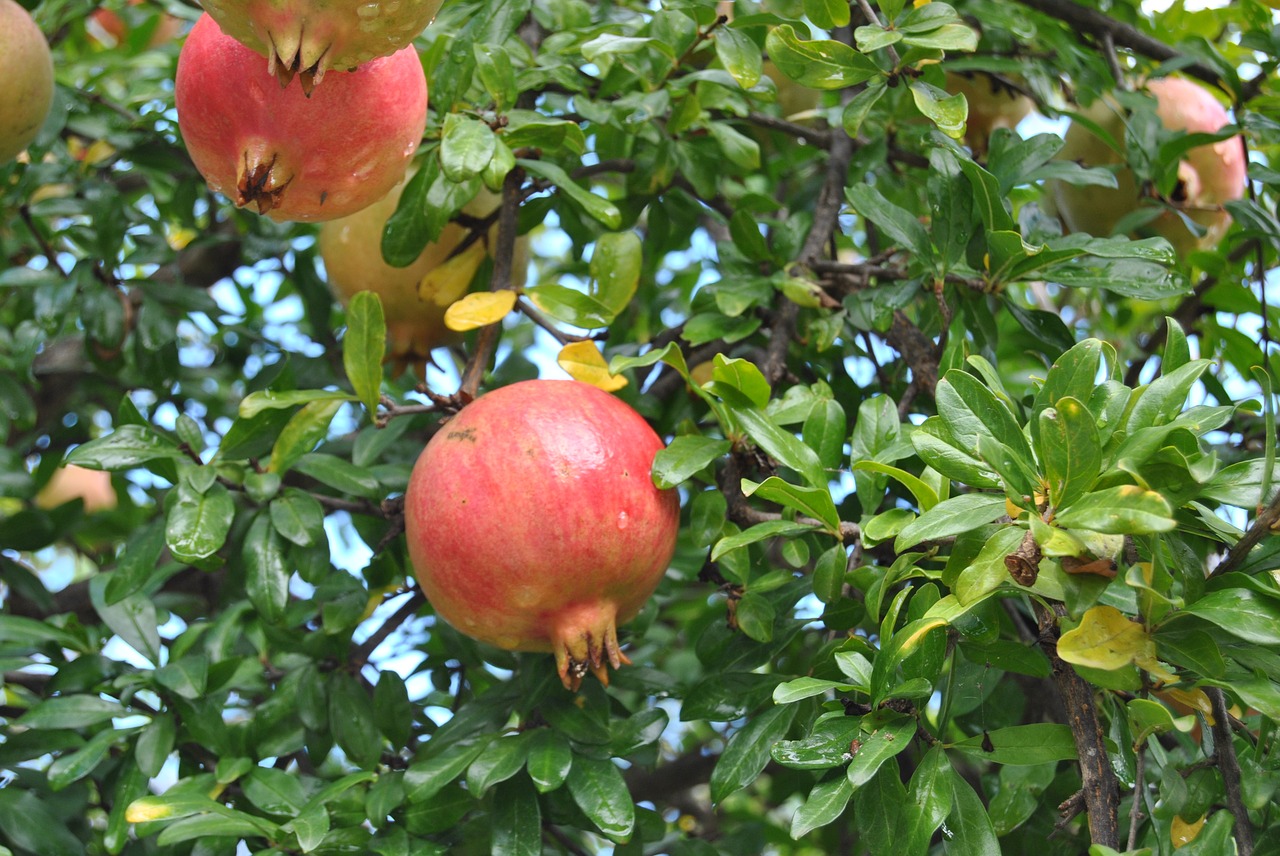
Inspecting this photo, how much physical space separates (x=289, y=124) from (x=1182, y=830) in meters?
1.02

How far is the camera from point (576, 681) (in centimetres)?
119

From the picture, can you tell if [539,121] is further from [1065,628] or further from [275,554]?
[1065,628]

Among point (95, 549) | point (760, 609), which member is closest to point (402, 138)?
point (760, 609)

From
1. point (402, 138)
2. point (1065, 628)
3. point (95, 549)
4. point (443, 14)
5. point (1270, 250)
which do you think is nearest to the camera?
point (1065, 628)

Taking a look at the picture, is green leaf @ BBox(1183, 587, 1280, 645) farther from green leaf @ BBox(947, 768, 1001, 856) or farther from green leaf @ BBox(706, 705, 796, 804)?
green leaf @ BBox(706, 705, 796, 804)

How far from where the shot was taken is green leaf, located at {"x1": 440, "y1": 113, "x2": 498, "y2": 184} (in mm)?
1219

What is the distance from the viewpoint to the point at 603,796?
1.22 metres

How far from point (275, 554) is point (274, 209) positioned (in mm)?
420

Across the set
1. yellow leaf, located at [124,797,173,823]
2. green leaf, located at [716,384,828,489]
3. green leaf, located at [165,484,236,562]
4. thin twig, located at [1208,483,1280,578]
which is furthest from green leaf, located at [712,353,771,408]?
yellow leaf, located at [124,797,173,823]

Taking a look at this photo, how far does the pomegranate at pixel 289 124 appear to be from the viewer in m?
1.07

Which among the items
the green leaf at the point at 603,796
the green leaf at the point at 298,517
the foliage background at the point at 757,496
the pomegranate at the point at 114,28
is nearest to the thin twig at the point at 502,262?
the foliage background at the point at 757,496

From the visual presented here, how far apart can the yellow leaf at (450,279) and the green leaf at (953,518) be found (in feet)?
2.62

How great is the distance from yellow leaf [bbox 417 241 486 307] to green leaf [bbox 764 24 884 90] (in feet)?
Result: 1.68

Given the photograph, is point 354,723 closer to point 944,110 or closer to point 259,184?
point 259,184
